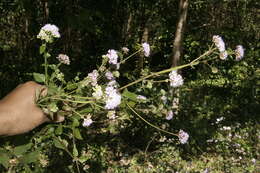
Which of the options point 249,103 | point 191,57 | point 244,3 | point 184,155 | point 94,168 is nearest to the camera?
point 94,168

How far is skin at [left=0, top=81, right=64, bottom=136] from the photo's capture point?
1260 mm

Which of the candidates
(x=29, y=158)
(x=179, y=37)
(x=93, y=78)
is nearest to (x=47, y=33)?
(x=93, y=78)

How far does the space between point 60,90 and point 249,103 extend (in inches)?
216

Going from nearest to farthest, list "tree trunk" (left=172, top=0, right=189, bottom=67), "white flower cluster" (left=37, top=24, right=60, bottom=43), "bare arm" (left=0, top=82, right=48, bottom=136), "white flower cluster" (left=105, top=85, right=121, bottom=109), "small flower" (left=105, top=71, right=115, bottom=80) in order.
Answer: "bare arm" (left=0, top=82, right=48, bottom=136) < "white flower cluster" (left=105, top=85, right=121, bottom=109) < "white flower cluster" (left=37, top=24, right=60, bottom=43) < "small flower" (left=105, top=71, right=115, bottom=80) < "tree trunk" (left=172, top=0, right=189, bottom=67)

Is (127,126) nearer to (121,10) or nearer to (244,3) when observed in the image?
(121,10)

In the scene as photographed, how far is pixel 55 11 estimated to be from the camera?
5.52 metres

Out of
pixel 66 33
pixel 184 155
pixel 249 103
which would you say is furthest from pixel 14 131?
pixel 249 103

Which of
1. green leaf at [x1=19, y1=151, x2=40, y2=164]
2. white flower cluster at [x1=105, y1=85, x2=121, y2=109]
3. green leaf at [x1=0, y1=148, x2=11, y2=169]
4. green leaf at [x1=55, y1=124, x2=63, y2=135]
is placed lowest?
green leaf at [x1=19, y1=151, x2=40, y2=164]

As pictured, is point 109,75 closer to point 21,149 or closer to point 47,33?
point 47,33

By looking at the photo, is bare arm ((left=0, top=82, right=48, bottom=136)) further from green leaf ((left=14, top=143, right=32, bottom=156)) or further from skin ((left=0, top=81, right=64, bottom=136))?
green leaf ((left=14, top=143, right=32, bottom=156))

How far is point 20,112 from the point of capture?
50.6 inches

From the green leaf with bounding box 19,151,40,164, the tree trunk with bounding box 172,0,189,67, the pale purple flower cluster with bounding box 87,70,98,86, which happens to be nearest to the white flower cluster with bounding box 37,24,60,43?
the pale purple flower cluster with bounding box 87,70,98,86

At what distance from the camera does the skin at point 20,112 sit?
1.26 meters

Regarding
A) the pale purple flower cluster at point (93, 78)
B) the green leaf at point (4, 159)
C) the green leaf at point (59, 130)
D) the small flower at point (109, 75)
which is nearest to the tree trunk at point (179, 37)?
the small flower at point (109, 75)
